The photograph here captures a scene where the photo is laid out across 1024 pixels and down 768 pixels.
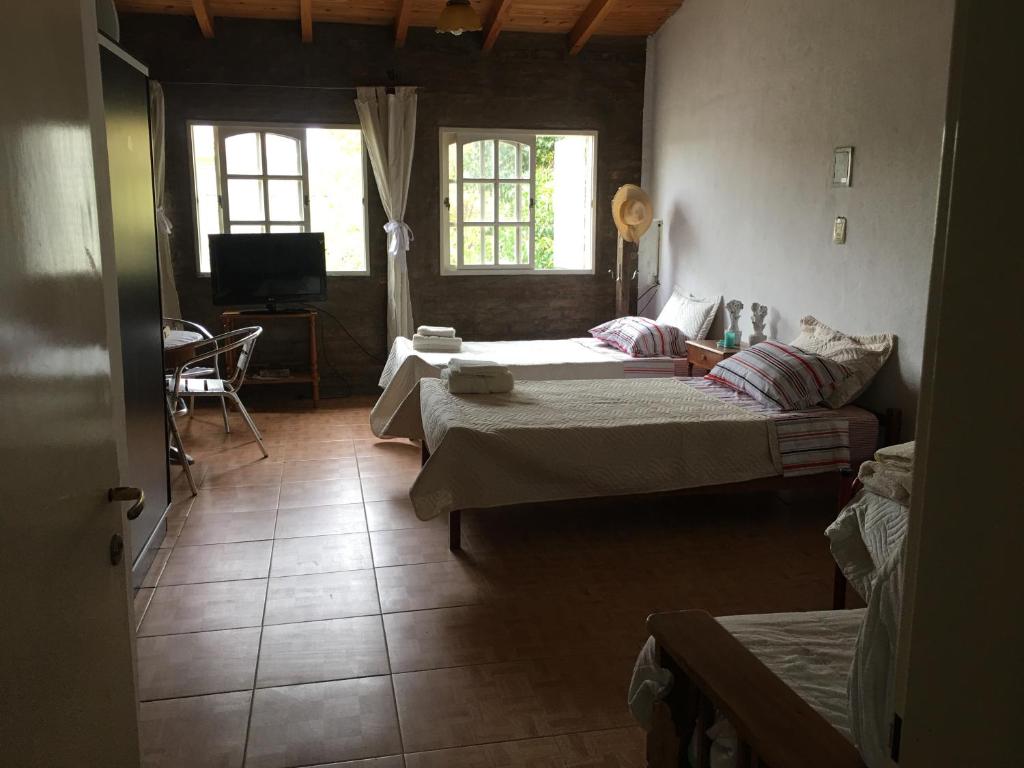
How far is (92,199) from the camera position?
142 centimetres

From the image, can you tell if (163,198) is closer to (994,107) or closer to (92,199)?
(92,199)

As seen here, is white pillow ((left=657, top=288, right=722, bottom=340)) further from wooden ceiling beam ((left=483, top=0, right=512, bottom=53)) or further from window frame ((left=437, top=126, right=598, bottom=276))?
wooden ceiling beam ((left=483, top=0, right=512, bottom=53))

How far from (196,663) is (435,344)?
3310 millimetres

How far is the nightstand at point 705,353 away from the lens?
542 cm

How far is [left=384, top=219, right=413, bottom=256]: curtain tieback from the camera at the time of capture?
276 inches

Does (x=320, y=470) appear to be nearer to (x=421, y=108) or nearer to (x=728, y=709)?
(x=421, y=108)

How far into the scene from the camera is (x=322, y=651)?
2.91 metres

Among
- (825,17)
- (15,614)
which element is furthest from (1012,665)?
(825,17)

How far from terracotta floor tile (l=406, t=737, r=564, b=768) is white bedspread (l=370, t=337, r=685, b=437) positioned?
318cm

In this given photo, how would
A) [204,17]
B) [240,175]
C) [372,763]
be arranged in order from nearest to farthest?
[372,763]
[204,17]
[240,175]

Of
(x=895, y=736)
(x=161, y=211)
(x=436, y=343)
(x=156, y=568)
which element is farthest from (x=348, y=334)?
(x=895, y=736)

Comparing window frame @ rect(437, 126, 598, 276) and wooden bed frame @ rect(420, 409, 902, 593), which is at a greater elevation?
window frame @ rect(437, 126, 598, 276)

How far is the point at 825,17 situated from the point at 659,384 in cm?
222

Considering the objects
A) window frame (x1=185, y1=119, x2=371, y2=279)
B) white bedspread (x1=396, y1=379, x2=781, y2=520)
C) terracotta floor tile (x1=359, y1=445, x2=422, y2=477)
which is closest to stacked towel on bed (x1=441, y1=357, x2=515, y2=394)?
white bedspread (x1=396, y1=379, x2=781, y2=520)
